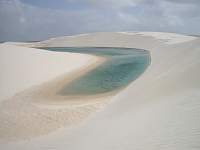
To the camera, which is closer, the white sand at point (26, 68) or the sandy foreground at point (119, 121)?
the sandy foreground at point (119, 121)

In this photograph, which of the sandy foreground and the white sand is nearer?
the sandy foreground

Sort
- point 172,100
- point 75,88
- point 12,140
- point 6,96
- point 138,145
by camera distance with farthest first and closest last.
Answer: point 75,88
point 6,96
point 12,140
point 172,100
point 138,145

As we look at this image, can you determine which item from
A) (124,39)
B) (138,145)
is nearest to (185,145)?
(138,145)

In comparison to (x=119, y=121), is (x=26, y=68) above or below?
above

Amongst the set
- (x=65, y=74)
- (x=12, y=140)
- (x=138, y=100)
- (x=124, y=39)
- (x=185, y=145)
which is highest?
(x=124, y=39)

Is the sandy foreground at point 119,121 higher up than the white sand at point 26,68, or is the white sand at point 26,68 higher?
the white sand at point 26,68

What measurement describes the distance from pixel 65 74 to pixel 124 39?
129 feet

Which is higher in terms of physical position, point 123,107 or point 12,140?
point 123,107

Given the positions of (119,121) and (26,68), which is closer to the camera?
(119,121)

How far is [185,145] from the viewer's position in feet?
13.9

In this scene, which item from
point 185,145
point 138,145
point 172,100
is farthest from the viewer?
point 172,100

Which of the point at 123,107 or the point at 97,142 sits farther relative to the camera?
the point at 123,107

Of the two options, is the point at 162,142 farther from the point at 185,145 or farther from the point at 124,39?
the point at 124,39

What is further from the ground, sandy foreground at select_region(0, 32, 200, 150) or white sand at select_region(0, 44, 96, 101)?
white sand at select_region(0, 44, 96, 101)
